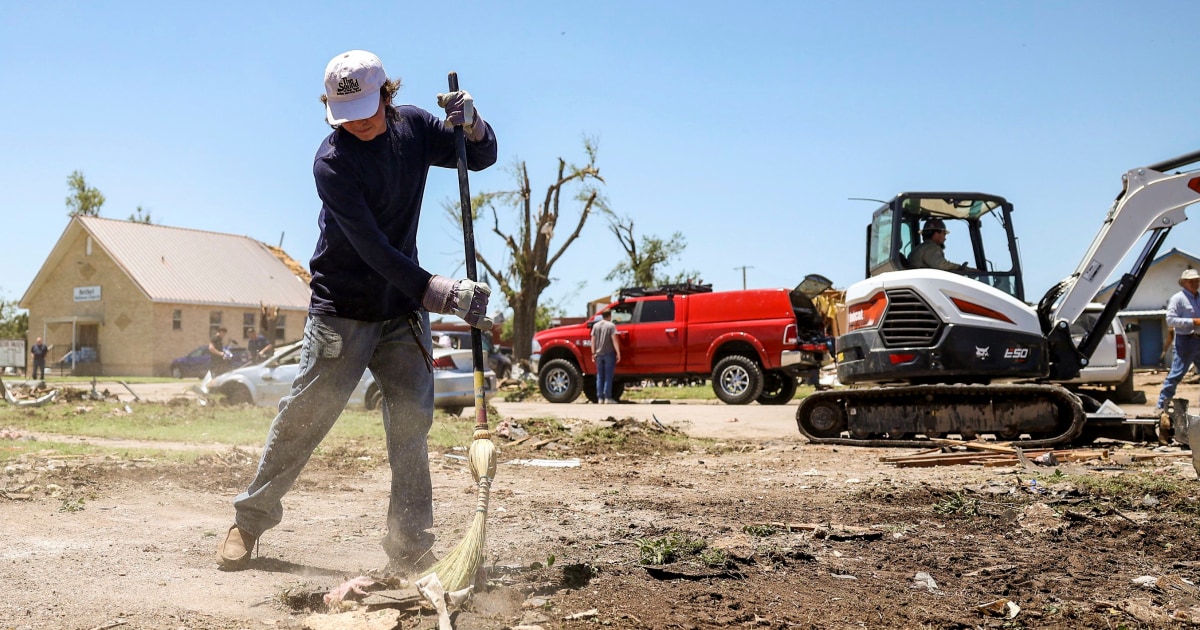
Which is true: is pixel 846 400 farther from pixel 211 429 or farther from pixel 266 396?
pixel 266 396

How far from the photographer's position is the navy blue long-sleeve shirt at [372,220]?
4035 millimetres

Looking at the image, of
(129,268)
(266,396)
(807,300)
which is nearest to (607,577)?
(266,396)

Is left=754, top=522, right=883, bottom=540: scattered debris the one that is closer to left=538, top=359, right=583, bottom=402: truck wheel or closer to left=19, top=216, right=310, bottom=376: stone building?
left=538, top=359, right=583, bottom=402: truck wheel

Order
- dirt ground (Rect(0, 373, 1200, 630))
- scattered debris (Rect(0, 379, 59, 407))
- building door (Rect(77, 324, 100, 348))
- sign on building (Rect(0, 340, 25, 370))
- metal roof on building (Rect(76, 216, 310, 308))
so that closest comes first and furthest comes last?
dirt ground (Rect(0, 373, 1200, 630)) < scattered debris (Rect(0, 379, 59, 407)) < sign on building (Rect(0, 340, 25, 370)) < metal roof on building (Rect(76, 216, 310, 308)) < building door (Rect(77, 324, 100, 348))

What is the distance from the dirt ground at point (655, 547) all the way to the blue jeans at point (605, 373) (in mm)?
10672

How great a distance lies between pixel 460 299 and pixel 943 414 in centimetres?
804

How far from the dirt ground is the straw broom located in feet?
0.40

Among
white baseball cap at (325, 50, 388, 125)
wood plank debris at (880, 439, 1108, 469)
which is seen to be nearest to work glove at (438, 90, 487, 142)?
white baseball cap at (325, 50, 388, 125)

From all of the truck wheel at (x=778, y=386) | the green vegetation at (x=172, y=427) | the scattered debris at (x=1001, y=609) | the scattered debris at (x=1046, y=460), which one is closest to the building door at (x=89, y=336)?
the green vegetation at (x=172, y=427)

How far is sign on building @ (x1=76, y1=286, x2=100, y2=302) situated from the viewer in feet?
147

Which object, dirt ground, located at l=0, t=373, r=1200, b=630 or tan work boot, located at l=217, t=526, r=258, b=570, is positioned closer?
dirt ground, located at l=0, t=373, r=1200, b=630

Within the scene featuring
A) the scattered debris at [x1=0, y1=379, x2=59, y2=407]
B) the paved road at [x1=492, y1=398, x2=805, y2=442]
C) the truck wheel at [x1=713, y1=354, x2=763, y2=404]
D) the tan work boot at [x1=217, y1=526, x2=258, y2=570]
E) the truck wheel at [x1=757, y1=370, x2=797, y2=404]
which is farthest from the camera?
the truck wheel at [x1=757, y1=370, x2=797, y2=404]

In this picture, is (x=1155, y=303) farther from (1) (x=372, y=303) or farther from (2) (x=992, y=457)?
(1) (x=372, y=303)

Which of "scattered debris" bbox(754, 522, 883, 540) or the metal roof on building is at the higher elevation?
the metal roof on building
